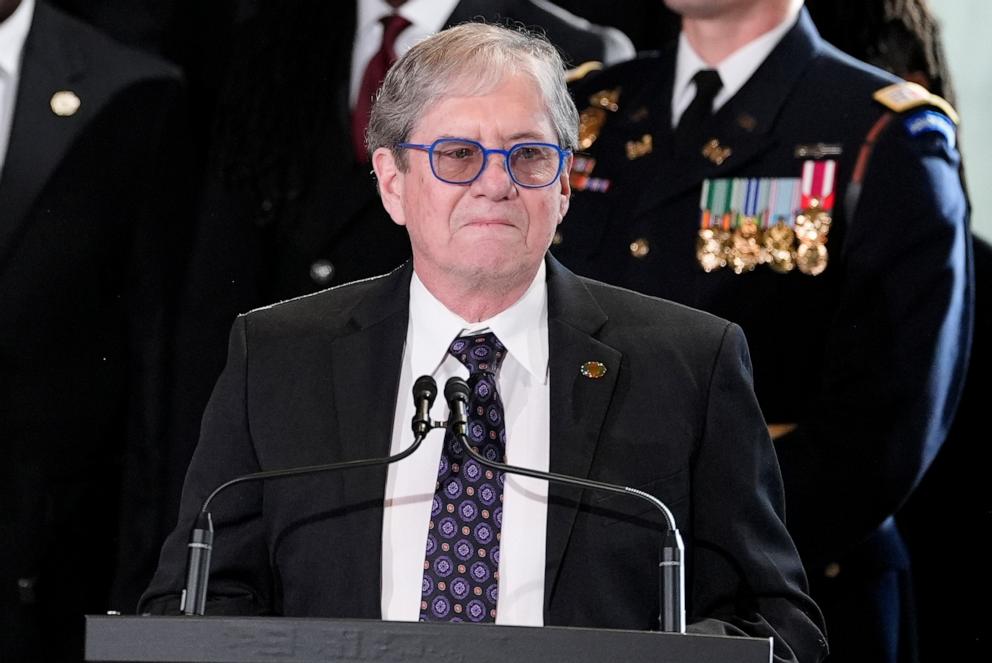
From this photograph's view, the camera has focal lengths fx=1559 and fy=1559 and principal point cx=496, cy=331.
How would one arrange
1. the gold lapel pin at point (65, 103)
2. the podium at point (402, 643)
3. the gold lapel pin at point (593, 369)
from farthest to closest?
the gold lapel pin at point (65, 103) → the gold lapel pin at point (593, 369) → the podium at point (402, 643)

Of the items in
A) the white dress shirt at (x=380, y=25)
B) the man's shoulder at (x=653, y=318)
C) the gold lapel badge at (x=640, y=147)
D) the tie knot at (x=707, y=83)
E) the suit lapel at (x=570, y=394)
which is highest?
the white dress shirt at (x=380, y=25)

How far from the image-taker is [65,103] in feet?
8.95

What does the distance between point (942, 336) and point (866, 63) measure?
1.62 feet

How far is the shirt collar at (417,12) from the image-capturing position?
2.78 meters

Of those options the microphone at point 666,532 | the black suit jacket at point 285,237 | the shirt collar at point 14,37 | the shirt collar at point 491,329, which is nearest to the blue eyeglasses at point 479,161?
the shirt collar at point 491,329

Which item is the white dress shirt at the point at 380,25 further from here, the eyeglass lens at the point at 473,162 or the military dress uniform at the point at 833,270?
the eyeglass lens at the point at 473,162

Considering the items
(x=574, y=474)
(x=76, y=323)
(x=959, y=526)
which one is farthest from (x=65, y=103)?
(x=959, y=526)

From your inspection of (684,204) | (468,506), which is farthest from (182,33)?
(468,506)

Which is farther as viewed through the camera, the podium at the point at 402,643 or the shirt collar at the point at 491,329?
the shirt collar at the point at 491,329

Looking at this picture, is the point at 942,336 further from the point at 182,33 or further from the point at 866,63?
the point at 182,33

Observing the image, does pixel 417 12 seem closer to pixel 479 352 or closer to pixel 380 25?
pixel 380 25

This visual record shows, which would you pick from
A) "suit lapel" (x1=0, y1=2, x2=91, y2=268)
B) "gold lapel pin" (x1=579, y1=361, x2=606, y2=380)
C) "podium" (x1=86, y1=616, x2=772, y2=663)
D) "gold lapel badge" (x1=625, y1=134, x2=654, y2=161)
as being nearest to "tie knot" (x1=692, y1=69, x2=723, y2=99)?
"gold lapel badge" (x1=625, y1=134, x2=654, y2=161)

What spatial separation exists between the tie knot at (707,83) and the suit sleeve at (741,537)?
879 millimetres

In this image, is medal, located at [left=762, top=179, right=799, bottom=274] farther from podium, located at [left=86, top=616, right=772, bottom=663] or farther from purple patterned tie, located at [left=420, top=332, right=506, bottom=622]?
podium, located at [left=86, top=616, right=772, bottom=663]
